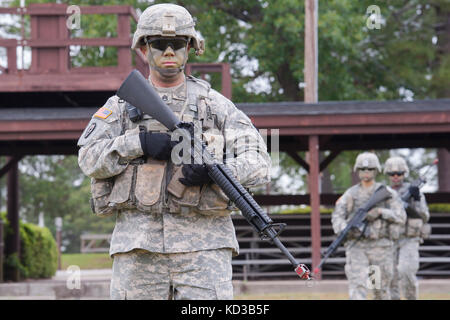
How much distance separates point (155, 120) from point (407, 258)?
328 inches

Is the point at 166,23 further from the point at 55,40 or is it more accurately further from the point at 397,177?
the point at 55,40

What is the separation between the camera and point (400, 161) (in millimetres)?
12727

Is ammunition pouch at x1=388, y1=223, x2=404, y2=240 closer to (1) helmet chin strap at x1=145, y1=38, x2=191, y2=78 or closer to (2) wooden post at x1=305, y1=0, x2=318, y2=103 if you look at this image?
(1) helmet chin strap at x1=145, y1=38, x2=191, y2=78

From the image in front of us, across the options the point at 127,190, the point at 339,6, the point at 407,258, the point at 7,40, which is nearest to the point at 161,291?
Answer: the point at 127,190

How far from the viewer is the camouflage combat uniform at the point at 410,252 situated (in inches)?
491

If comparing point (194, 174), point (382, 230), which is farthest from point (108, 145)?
point (382, 230)

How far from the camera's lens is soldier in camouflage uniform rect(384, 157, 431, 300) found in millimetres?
12484

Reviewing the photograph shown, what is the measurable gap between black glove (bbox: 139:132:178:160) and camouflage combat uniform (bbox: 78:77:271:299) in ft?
0.12

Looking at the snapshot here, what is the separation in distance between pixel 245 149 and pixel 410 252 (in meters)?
8.21

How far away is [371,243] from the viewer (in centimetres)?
1162

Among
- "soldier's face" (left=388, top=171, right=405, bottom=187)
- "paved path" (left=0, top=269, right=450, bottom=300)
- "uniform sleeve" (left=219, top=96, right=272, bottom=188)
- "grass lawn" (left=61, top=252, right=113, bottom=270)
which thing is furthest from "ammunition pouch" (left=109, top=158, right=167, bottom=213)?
"grass lawn" (left=61, top=252, right=113, bottom=270)

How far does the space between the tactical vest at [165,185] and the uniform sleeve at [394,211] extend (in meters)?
6.82

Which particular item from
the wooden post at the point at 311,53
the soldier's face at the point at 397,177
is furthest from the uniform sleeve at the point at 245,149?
the wooden post at the point at 311,53

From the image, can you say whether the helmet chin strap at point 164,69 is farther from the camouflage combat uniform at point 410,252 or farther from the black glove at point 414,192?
the black glove at point 414,192
